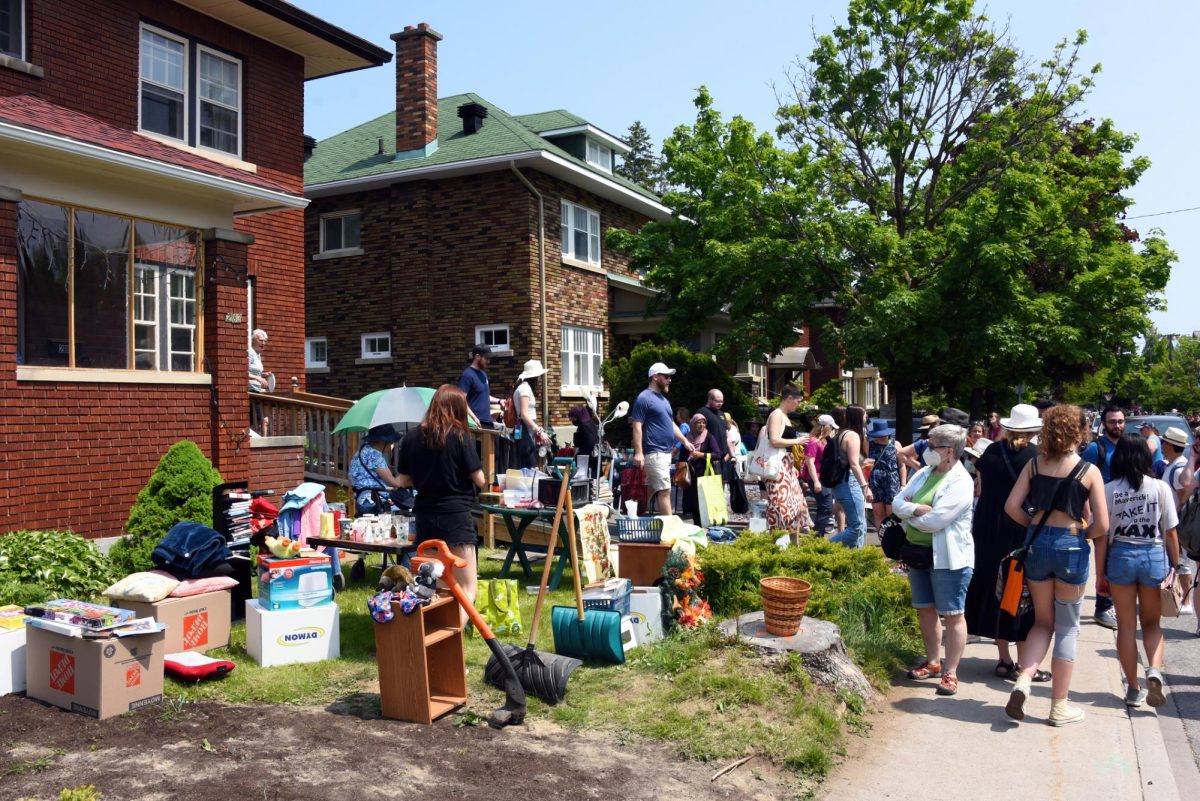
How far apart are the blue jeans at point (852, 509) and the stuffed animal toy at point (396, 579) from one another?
225 inches

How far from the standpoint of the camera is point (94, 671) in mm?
5297

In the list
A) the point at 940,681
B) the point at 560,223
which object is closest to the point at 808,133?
the point at 560,223

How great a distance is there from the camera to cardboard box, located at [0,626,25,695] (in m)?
5.68

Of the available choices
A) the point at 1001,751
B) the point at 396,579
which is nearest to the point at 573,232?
the point at 396,579

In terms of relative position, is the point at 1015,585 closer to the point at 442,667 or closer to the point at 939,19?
the point at 442,667

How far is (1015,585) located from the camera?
19.5 ft

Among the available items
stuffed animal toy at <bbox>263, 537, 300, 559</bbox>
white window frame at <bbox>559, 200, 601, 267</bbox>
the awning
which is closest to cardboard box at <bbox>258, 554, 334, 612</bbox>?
stuffed animal toy at <bbox>263, 537, 300, 559</bbox>

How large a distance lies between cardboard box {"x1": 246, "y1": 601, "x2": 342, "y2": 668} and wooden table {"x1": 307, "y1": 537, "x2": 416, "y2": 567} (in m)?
1.01

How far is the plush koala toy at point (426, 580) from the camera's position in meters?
5.39

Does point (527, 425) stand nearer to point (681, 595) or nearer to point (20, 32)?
point (681, 595)

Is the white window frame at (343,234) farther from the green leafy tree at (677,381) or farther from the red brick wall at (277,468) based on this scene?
the red brick wall at (277,468)

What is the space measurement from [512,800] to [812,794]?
61.7 inches

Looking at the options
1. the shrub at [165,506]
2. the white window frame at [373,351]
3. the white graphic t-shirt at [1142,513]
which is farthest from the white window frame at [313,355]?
the white graphic t-shirt at [1142,513]

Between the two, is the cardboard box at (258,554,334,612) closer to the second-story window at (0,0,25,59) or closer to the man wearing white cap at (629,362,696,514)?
the man wearing white cap at (629,362,696,514)
